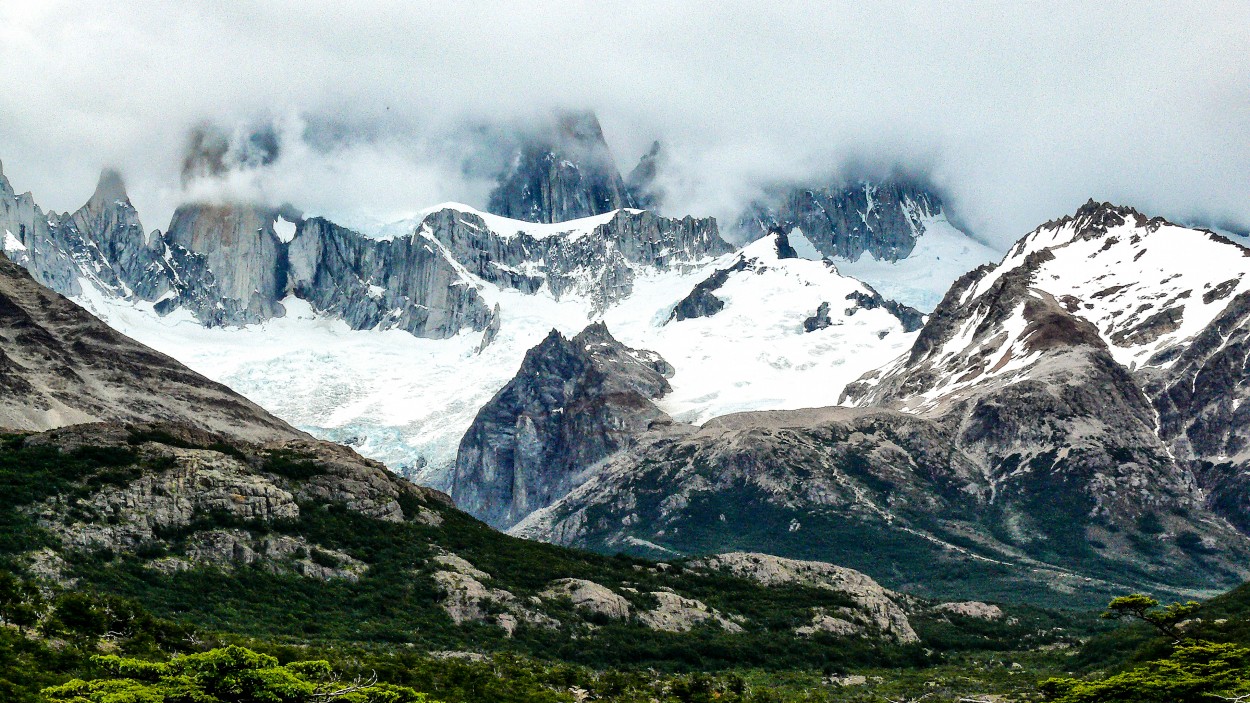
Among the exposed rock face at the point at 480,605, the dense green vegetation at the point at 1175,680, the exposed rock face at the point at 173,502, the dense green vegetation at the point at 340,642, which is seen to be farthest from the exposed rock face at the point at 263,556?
the dense green vegetation at the point at 1175,680

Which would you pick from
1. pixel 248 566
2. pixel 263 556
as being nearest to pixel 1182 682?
pixel 248 566

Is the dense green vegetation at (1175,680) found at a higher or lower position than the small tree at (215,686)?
higher

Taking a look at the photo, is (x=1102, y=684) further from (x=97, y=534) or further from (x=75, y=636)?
(x=97, y=534)

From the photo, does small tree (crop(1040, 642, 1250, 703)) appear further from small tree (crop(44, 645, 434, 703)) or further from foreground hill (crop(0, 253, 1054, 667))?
foreground hill (crop(0, 253, 1054, 667))

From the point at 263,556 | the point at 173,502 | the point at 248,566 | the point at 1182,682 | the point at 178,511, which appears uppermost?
the point at 173,502

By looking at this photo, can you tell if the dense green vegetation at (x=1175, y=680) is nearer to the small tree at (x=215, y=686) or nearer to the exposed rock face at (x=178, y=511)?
the small tree at (x=215, y=686)

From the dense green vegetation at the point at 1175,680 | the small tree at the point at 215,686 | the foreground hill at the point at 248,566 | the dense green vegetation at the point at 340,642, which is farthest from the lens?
the foreground hill at the point at 248,566

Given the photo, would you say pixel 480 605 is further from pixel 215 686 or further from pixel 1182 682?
pixel 1182 682

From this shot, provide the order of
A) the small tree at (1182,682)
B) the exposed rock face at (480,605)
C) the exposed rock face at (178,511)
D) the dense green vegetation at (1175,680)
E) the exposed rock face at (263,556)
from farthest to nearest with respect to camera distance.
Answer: the exposed rock face at (480,605) < the exposed rock face at (263,556) < the exposed rock face at (178,511) < the dense green vegetation at (1175,680) < the small tree at (1182,682)

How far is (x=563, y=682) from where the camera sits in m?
136

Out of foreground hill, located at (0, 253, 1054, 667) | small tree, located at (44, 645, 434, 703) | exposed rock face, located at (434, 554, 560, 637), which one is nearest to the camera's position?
small tree, located at (44, 645, 434, 703)

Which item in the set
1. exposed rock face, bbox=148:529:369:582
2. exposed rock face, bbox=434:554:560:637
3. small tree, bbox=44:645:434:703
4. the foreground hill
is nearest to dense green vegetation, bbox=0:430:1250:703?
small tree, bbox=44:645:434:703

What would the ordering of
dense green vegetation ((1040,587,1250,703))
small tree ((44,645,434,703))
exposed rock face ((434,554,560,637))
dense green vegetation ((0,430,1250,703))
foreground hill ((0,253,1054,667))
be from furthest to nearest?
exposed rock face ((434,554,560,637)), foreground hill ((0,253,1054,667)), dense green vegetation ((1040,587,1250,703)), dense green vegetation ((0,430,1250,703)), small tree ((44,645,434,703))

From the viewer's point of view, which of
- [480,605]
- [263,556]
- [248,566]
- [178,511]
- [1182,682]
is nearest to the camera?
[1182,682]
